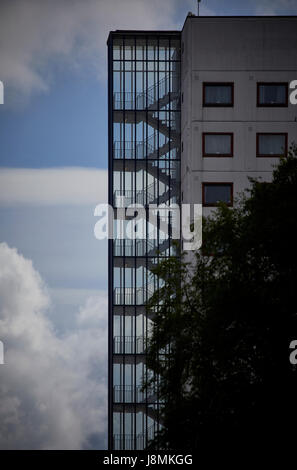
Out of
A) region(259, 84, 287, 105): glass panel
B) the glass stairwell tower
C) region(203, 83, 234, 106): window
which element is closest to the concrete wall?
region(203, 83, 234, 106): window

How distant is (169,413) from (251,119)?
1063 inches

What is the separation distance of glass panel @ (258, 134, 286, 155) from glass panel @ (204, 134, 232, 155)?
2178 millimetres

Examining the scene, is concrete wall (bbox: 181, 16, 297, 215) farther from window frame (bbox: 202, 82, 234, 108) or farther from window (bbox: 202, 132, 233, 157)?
window (bbox: 202, 132, 233, 157)

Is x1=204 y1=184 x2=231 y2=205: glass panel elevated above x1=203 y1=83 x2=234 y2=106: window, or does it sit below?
below

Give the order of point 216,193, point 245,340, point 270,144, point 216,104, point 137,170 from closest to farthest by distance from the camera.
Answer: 1. point 245,340
2. point 216,193
3. point 216,104
4. point 270,144
5. point 137,170

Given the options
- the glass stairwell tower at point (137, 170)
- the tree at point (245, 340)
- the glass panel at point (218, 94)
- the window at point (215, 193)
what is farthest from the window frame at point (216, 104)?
the tree at point (245, 340)

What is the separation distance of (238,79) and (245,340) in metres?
26.8

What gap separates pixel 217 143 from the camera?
55344 mm

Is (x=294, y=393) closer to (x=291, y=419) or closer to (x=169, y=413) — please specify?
(x=291, y=419)

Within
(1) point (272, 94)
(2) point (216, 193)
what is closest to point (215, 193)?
(2) point (216, 193)

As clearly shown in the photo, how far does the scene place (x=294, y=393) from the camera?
105 feet

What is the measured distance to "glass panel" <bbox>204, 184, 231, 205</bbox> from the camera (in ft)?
180

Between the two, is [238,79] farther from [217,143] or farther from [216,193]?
[216,193]

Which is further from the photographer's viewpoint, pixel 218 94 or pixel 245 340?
pixel 218 94
